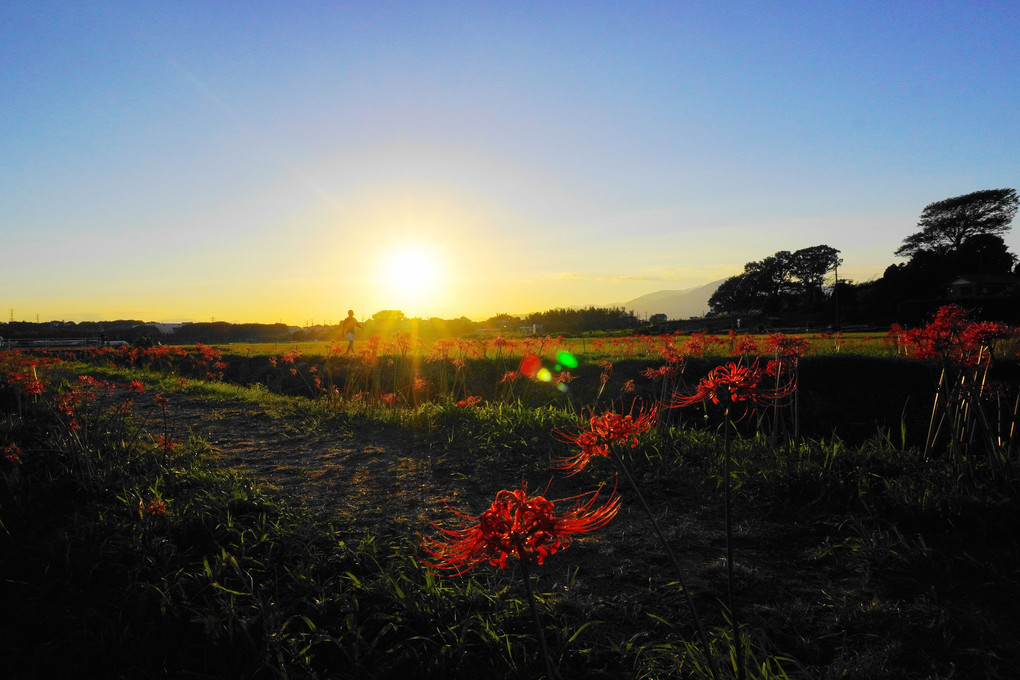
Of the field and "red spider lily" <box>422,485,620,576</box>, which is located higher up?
"red spider lily" <box>422,485,620,576</box>

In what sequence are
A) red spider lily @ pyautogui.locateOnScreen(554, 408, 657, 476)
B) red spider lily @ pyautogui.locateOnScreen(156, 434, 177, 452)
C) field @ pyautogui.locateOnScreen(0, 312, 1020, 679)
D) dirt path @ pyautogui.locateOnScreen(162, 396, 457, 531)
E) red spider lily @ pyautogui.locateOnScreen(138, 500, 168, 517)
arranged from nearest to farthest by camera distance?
red spider lily @ pyautogui.locateOnScreen(554, 408, 657, 476), field @ pyautogui.locateOnScreen(0, 312, 1020, 679), red spider lily @ pyautogui.locateOnScreen(138, 500, 168, 517), dirt path @ pyautogui.locateOnScreen(162, 396, 457, 531), red spider lily @ pyautogui.locateOnScreen(156, 434, 177, 452)

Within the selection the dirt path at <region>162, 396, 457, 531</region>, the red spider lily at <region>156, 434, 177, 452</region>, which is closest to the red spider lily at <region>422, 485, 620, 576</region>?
the dirt path at <region>162, 396, 457, 531</region>

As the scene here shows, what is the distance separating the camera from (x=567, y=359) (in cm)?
1145

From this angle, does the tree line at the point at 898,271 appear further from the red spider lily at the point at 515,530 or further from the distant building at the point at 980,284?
the red spider lily at the point at 515,530

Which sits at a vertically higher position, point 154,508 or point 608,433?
point 608,433

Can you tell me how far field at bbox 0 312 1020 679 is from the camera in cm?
213

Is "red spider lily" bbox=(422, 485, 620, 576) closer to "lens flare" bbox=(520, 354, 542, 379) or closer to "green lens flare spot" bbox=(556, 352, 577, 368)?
"lens flare" bbox=(520, 354, 542, 379)

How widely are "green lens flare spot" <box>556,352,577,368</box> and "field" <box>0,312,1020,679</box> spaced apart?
5294 mm

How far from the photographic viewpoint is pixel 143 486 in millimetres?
4105

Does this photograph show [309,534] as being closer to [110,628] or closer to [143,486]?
[110,628]

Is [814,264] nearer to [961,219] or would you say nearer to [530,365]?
[961,219]

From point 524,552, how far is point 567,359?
10.3 meters

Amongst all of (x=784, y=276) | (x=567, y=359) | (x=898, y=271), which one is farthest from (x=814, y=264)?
(x=567, y=359)

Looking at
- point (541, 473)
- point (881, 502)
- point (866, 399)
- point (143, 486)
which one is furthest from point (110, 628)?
point (866, 399)
